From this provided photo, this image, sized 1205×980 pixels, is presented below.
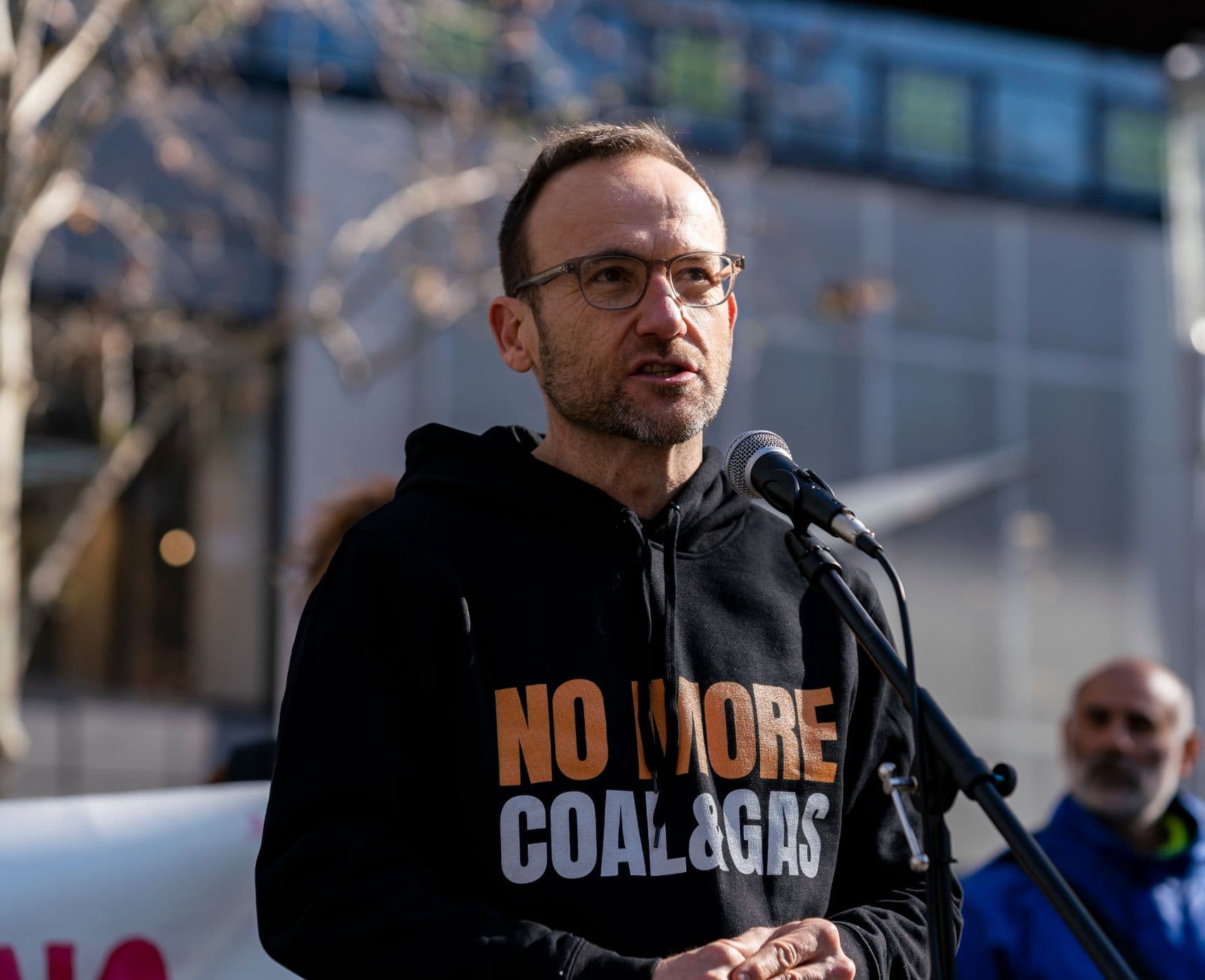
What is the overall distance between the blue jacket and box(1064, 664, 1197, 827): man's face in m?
0.09

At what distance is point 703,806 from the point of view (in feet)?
8.25

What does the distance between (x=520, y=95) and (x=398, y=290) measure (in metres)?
1.97

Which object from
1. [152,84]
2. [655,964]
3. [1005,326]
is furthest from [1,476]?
[1005,326]

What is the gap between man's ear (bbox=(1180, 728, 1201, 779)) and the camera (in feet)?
18.1

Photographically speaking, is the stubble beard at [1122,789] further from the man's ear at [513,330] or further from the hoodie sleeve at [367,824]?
the hoodie sleeve at [367,824]

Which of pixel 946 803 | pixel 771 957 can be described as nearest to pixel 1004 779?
pixel 946 803

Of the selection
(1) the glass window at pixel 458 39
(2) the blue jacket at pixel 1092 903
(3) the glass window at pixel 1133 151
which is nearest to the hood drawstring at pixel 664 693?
(2) the blue jacket at pixel 1092 903

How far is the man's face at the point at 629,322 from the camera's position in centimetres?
265

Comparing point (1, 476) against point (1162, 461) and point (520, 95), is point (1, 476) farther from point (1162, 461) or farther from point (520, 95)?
point (1162, 461)

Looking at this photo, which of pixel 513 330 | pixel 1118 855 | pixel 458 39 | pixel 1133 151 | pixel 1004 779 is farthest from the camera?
pixel 1133 151

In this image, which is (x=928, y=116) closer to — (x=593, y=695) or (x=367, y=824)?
(x=593, y=695)

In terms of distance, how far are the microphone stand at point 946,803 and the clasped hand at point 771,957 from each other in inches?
7.5

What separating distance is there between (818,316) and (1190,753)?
9.90 m

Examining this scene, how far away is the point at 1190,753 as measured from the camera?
569cm
